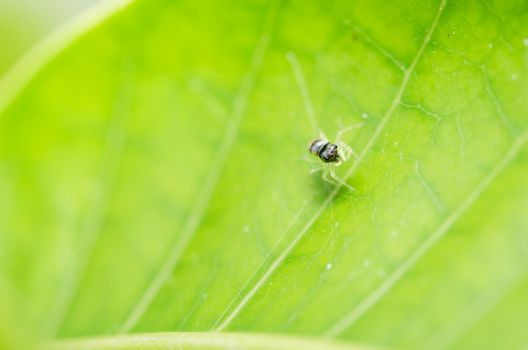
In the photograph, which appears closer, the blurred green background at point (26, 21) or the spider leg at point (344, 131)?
the spider leg at point (344, 131)

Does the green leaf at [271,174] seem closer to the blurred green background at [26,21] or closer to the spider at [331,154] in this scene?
the spider at [331,154]

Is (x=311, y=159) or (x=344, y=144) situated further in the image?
(x=311, y=159)

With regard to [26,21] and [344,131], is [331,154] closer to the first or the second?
[344,131]

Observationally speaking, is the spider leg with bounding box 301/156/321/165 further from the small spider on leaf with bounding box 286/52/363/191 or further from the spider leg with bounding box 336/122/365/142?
the spider leg with bounding box 336/122/365/142

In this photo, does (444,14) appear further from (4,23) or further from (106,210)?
(4,23)

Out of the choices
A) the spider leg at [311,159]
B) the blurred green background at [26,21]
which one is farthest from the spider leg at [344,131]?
the blurred green background at [26,21]

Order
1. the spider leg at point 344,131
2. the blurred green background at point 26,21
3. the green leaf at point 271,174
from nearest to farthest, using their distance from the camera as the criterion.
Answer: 1. the green leaf at point 271,174
2. the spider leg at point 344,131
3. the blurred green background at point 26,21

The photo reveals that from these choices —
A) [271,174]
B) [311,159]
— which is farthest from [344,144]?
[271,174]

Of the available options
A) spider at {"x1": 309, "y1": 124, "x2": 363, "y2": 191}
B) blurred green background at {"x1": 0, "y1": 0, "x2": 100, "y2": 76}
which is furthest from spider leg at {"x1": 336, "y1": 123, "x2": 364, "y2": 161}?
blurred green background at {"x1": 0, "y1": 0, "x2": 100, "y2": 76}

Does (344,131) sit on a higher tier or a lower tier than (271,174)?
higher

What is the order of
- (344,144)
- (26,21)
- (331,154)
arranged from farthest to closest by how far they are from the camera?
(26,21)
(331,154)
(344,144)
